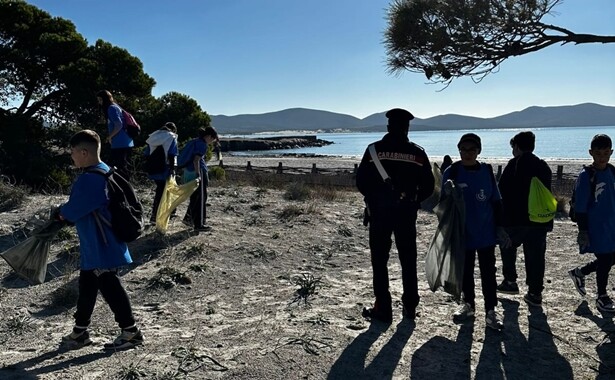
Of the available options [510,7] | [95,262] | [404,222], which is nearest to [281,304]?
[404,222]

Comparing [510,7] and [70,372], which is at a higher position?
[510,7]

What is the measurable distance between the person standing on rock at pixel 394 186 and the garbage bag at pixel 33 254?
2.35 m

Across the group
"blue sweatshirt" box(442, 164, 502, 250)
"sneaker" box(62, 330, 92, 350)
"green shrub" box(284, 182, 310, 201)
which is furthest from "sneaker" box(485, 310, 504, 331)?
"green shrub" box(284, 182, 310, 201)

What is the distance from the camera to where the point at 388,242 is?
4.04 m

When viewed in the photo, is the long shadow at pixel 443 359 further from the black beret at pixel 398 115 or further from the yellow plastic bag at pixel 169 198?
the yellow plastic bag at pixel 169 198

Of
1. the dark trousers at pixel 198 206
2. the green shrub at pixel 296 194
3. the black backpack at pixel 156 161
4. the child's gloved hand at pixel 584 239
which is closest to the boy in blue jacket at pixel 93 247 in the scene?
the black backpack at pixel 156 161

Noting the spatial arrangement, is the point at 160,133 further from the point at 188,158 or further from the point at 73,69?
the point at 73,69

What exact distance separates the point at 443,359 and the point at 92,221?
8.43 ft

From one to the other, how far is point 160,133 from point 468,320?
4325mm

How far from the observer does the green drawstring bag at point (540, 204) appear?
4.48 meters

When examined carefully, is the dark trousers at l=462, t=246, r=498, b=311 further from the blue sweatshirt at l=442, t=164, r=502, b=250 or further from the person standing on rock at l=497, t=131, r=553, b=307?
the person standing on rock at l=497, t=131, r=553, b=307

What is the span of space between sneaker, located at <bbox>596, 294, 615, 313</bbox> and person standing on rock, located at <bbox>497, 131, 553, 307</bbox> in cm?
47

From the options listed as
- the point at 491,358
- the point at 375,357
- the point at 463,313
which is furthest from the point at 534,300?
the point at 375,357

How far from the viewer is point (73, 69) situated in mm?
14445
